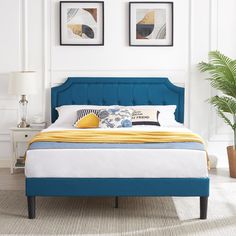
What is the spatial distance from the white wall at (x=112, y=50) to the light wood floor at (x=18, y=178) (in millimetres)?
738

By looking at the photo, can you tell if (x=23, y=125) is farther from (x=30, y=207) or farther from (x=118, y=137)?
(x=30, y=207)

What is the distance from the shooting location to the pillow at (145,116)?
252 inches

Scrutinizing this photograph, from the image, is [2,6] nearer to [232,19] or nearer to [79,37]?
[79,37]

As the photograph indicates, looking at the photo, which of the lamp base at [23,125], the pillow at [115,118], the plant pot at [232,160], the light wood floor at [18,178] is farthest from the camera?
the lamp base at [23,125]

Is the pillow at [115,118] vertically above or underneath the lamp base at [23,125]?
above

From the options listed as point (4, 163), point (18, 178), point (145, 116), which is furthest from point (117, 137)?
point (4, 163)

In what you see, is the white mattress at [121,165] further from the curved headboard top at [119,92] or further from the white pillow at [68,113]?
the curved headboard top at [119,92]

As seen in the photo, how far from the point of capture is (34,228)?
452cm

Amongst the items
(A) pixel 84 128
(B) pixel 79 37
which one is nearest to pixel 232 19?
(B) pixel 79 37

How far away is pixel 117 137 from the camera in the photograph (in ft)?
17.2

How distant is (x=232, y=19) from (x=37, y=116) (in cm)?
267

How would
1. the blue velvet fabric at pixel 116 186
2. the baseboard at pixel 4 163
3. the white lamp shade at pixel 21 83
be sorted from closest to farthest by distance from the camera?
the blue velvet fabric at pixel 116 186 → the white lamp shade at pixel 21 83 → the baseboard at pixel 4 163

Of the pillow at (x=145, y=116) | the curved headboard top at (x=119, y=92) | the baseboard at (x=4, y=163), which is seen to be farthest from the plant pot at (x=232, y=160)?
the baseboard at (x=4, y=163)

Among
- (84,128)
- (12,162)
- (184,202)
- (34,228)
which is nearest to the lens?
(34,228)
